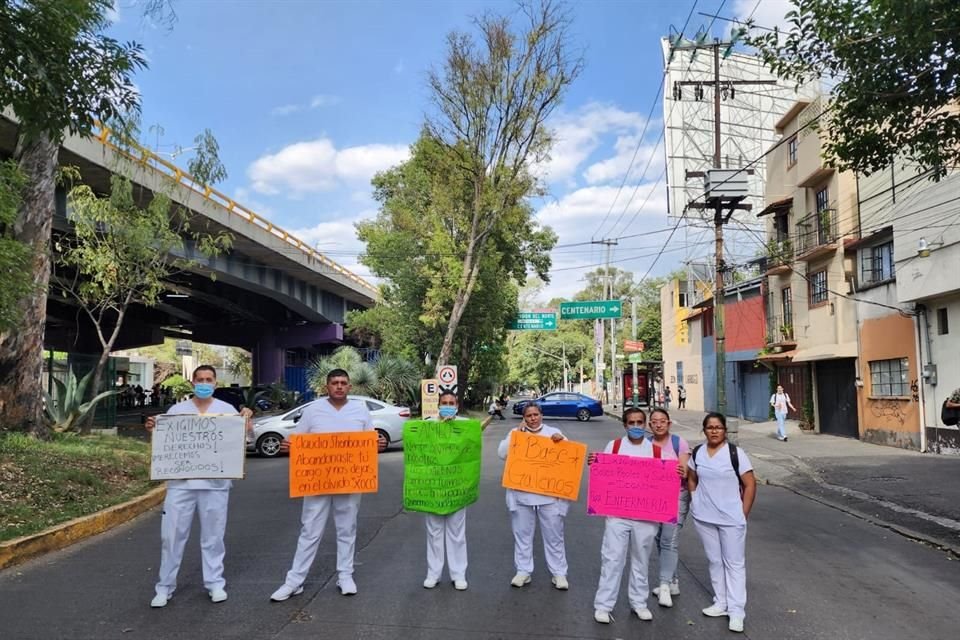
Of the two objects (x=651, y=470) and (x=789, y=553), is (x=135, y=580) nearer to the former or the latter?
(x=651, y=470)

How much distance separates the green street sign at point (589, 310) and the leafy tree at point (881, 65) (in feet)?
84.7

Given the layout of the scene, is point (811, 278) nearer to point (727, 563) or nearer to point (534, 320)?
point (534, 320)

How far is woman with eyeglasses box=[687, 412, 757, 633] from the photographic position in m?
5.00

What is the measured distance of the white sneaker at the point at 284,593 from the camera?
533cm

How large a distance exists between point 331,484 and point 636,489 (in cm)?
229

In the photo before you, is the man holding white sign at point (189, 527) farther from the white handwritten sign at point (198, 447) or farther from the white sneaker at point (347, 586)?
the white sneaker at point (347, 586)

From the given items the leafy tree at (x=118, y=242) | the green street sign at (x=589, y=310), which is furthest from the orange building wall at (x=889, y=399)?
the leafy tree at (x=118, y=242)

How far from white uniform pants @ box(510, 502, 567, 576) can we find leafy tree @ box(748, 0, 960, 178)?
18.4ft

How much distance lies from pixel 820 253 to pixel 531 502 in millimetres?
19998

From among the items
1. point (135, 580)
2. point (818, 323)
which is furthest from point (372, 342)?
point (135, 580)

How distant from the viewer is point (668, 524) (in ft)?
17.7

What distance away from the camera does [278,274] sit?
32.1 meters

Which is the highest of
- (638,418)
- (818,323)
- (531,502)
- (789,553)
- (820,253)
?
(820,253)

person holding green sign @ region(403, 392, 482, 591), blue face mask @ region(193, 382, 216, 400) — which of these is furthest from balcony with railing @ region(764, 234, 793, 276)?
blue face mask @ region(193, 382, 216, 400)
